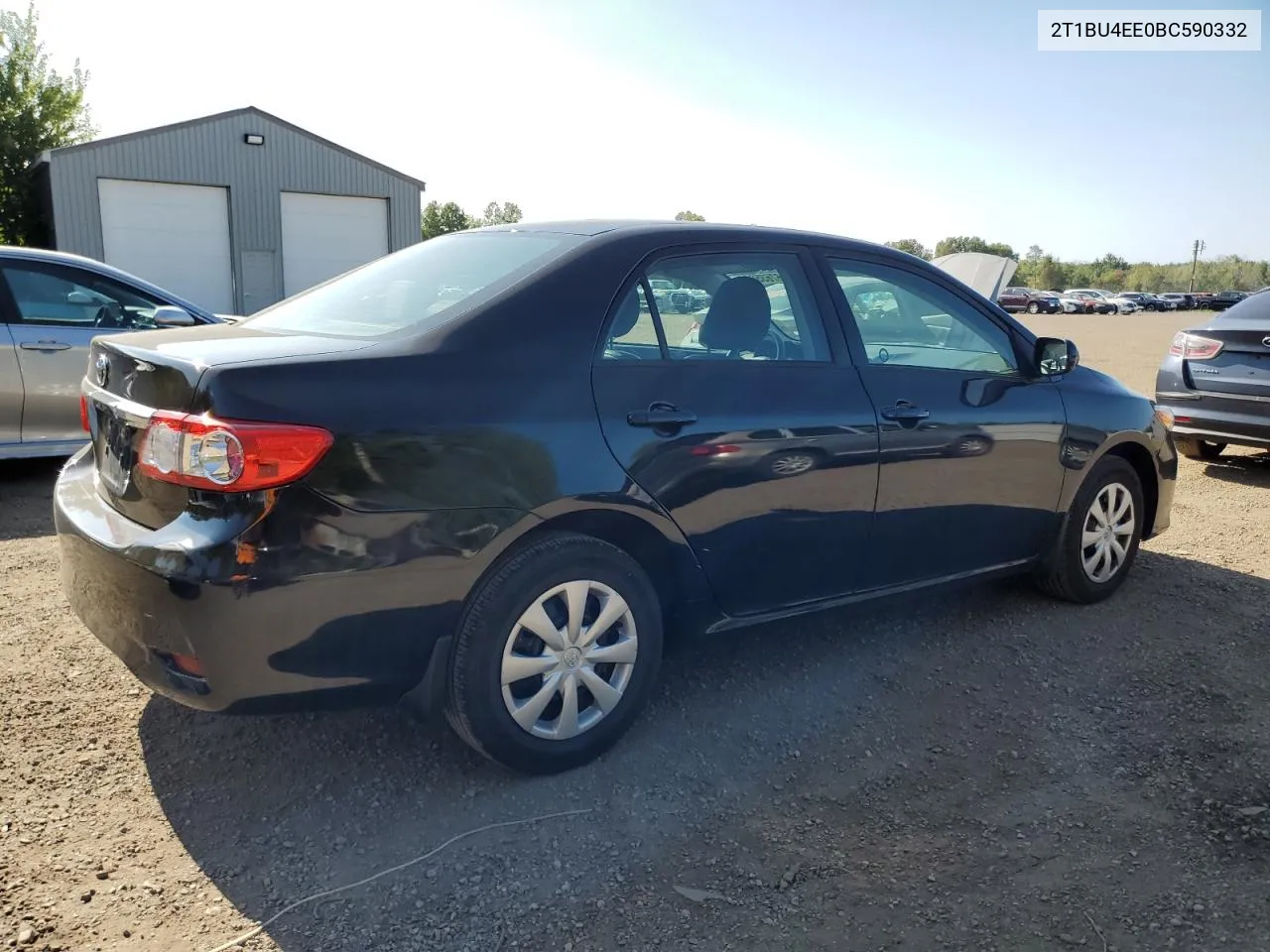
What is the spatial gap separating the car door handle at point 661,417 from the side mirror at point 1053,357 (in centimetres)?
193

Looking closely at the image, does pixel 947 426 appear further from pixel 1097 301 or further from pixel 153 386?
pixel 1097 301

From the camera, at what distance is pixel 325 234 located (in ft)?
80.0

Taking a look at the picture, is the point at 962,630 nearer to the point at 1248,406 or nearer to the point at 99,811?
the point at 99,811

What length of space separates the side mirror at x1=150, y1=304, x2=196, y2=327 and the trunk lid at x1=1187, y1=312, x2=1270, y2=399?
719 centimetres

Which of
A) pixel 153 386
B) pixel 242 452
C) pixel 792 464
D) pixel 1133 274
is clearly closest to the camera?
pixel 242 452

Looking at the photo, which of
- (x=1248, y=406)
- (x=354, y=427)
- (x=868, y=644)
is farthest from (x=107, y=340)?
(x=1248, y=406)

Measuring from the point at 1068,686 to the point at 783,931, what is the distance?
1.97 meters

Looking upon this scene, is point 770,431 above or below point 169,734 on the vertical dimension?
above

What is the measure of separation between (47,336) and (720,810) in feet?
18.7

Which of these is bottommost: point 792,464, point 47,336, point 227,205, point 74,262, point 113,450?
point 792,464

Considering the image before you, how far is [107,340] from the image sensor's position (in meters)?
3.16

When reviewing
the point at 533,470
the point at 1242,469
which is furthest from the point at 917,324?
the point at 1242,469

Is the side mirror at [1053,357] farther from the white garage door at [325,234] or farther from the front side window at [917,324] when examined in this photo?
the white garage door at [325,234]

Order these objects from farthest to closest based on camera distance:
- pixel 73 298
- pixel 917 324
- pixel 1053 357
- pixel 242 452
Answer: pixel 73 298
pixel 1053 357
pixel 917 324
pixel 242 452
